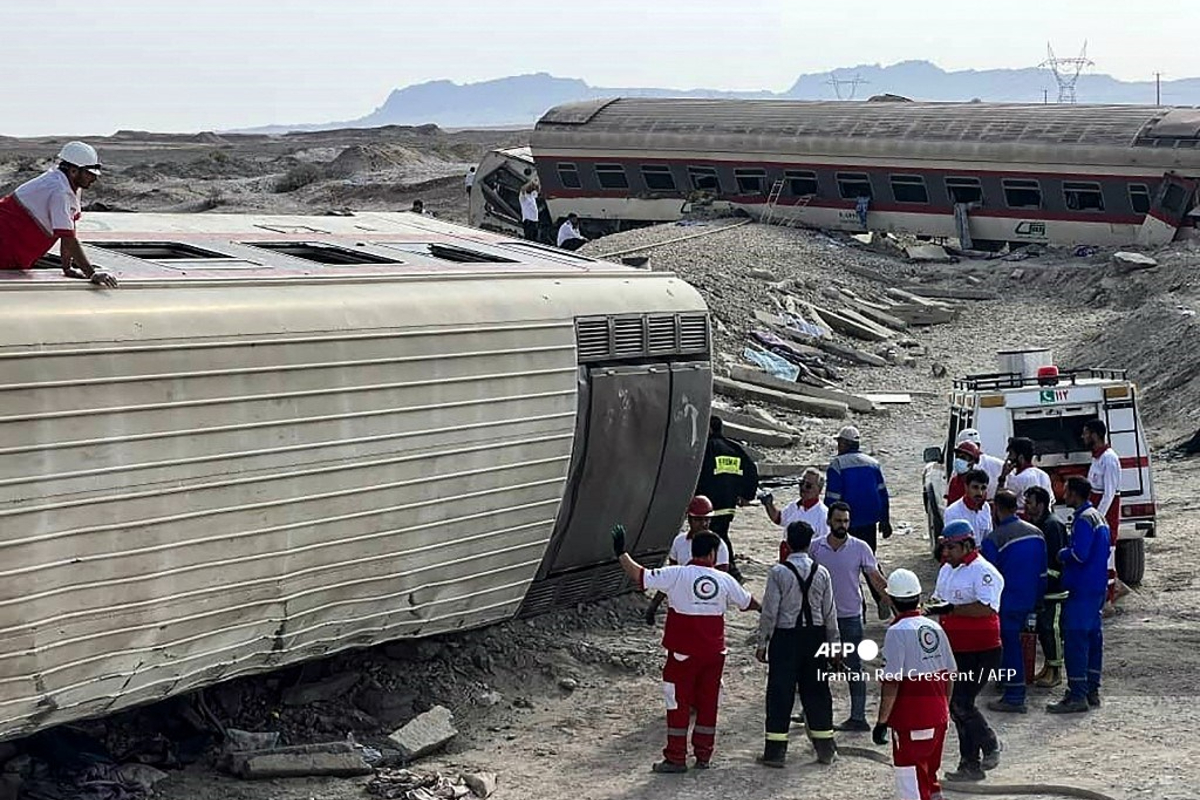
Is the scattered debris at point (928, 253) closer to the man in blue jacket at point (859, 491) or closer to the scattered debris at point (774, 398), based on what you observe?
the scattered debris at point (774, 398)

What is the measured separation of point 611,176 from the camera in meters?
37.0

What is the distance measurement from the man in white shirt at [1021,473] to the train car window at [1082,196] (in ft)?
69.0

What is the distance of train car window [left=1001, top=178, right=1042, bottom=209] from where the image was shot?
107 feet

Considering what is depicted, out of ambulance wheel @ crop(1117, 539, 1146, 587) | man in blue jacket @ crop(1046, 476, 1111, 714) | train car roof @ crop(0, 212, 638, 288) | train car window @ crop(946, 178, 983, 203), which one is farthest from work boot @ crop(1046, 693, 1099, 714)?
train car window @ crop(946, 178, 983, 203)

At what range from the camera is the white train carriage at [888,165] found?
104 ft

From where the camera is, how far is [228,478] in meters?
8.99

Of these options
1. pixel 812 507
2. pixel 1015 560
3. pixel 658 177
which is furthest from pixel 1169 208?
pixel 1015 560

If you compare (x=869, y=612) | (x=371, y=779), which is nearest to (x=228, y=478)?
(x=371, y=779)

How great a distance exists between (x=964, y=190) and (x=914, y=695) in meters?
26.1

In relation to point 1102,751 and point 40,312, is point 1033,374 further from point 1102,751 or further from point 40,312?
point 40,312

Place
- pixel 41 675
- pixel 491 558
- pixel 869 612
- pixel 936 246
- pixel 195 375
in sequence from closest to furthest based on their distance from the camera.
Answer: pixel 41 675
pixel 195 375
pixel 491 558
pixel 869 612
pixel 936 246

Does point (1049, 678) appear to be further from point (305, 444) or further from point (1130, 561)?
point (305, 444)

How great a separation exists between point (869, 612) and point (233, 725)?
5.08m

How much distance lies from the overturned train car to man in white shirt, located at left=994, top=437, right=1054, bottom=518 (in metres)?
2.21
